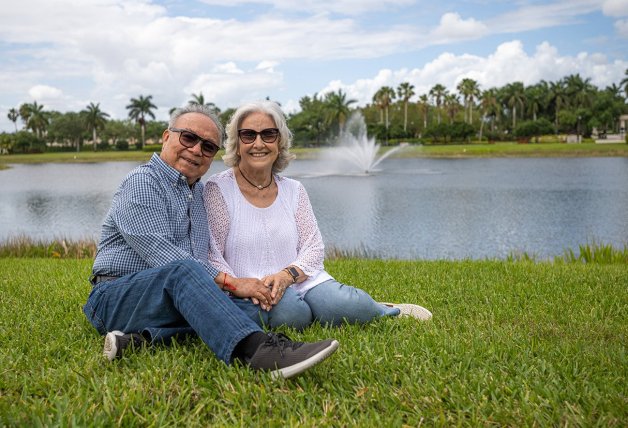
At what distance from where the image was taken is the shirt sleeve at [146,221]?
3523 mm

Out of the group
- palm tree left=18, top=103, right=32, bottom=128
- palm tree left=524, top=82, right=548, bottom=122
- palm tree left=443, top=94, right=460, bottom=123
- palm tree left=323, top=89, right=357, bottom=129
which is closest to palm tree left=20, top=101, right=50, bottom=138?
palm tree left=18, top=103, right=32, bottom=128

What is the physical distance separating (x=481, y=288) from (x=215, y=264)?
2.84 meters

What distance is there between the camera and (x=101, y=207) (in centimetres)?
2514

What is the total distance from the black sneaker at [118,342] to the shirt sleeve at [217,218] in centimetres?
75

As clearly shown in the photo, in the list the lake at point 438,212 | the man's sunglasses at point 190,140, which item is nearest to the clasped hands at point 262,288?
the man's sunglasses at point 190,140

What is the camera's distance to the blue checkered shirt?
139 inches

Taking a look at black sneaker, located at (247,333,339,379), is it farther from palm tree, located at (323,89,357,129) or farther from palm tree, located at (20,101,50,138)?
palm tree, located at (20,101,50,138)

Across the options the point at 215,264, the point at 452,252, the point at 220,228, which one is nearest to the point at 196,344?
the point at 215,264

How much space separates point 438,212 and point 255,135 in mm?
17793

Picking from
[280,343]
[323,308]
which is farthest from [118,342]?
[323,308]

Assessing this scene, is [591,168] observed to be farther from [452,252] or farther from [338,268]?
[338,268]

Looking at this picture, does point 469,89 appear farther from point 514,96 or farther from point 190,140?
point 190,140

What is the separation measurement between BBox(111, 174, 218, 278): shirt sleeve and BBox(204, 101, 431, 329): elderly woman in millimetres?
516

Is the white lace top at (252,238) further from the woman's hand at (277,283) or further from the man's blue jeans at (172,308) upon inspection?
the man's blue jeans at (172,308)
